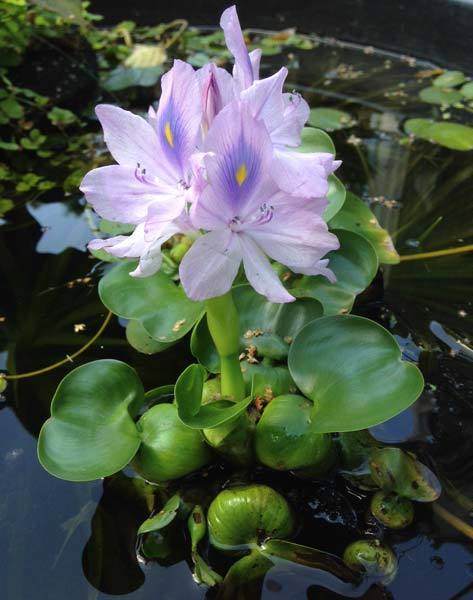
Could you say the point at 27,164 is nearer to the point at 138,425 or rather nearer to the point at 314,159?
the point at 138,425

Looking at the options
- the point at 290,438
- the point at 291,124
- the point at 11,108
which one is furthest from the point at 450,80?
the point at 290,438

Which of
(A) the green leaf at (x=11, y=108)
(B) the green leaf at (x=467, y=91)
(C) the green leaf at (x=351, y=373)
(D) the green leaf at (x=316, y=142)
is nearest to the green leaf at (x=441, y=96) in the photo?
(B) the green leaf at (x=467, y=91)

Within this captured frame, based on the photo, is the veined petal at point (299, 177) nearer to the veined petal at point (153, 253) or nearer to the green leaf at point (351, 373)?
the veined petal at point (153, 253)

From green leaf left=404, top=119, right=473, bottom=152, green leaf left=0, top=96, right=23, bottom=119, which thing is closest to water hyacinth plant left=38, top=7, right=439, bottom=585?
green leaf left=404, top=119, right=473, bottom=152

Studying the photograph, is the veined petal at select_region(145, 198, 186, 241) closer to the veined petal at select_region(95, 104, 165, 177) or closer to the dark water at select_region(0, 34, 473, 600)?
the veined petal at select_region(95, 104, 165, 177)

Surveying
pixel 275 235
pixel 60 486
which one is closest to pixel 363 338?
pixel 275 235

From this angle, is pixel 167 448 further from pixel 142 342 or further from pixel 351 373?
pixel 142 342
